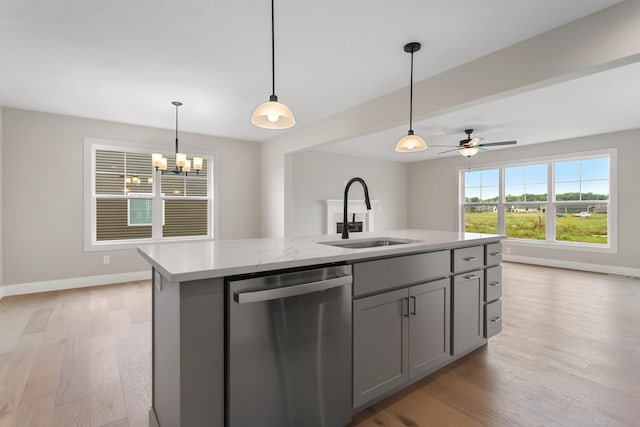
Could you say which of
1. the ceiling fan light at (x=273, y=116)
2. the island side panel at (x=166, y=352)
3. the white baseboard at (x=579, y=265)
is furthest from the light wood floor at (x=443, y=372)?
the white baseboard at (x=579, y=265)

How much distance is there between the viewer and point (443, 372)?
2232 millimetres

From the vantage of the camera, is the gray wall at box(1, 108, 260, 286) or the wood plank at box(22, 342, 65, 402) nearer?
the wood plank at box(22, 342, 65, 402)

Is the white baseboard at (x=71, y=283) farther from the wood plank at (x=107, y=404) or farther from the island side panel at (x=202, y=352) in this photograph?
the island side panel at (x=202, y=352)

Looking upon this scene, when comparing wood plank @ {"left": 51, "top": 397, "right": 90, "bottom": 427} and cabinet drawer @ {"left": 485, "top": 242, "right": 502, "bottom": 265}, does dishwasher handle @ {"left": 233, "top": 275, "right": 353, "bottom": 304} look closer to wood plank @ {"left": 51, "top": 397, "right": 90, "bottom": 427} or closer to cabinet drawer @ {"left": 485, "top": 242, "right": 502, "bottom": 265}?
wood plank @ {"left": 51, "top": 397, "right": 90, "bottom": 427}

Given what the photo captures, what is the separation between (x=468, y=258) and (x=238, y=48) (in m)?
2.57

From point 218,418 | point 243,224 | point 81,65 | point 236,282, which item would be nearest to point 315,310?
point 236,282

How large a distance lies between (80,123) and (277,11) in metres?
4.00

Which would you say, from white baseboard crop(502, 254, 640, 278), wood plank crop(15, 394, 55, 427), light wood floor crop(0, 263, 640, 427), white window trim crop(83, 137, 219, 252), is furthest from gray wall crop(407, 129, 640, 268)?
wood plank crop(15, 394, 55, 427)

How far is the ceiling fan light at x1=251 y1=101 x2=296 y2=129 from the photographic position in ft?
6.32

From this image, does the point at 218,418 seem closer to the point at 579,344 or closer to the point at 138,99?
the point at 579,344

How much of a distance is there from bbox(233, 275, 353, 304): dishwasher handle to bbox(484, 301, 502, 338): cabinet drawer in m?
1.62

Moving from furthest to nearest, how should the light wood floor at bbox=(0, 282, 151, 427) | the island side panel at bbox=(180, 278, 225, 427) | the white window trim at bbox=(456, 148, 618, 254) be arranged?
the white window trim at bbox=(456, 148, 618, 254)
the light wood floor at bbox=(0, 282, 151, 427)
the island side panel at bbox=(180, 278, 225, 427)

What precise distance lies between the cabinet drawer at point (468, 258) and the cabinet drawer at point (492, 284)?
17cm

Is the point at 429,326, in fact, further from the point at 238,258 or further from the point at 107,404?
the point at 107,404
